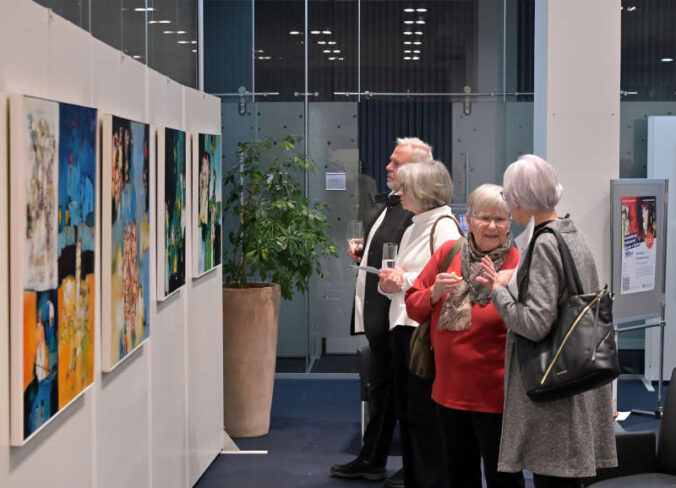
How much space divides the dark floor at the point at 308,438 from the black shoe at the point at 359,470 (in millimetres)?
44

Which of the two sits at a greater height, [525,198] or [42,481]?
[525,198]

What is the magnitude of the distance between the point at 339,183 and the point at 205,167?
3.01 metres

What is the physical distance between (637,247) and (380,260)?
78.6 inches

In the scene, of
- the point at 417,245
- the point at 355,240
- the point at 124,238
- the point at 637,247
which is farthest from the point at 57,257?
the point at 637,247

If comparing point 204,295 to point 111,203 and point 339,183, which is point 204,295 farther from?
point 339,183

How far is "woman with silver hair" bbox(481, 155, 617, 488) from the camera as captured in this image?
311cm

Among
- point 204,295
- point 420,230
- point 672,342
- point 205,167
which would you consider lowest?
point 672,342

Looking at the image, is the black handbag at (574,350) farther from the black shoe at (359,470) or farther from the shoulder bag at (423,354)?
the black shoe at (359,470)

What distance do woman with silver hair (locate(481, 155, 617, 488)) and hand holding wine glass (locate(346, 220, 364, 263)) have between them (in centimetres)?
199

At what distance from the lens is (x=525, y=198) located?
3234 mm

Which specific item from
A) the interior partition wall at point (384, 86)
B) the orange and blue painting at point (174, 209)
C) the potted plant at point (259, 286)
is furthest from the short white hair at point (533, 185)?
the interior partition wall at point (384, 86)

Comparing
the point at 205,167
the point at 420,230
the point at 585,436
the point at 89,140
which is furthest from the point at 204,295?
the point at 585,436

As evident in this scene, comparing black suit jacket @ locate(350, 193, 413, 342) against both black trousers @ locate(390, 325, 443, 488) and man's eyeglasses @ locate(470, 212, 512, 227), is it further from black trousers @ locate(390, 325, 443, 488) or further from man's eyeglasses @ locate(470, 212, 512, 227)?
man's eyeglasses @ locate(470, 212, 512, 227)

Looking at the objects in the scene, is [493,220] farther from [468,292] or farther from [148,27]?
[148,27]
